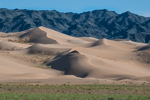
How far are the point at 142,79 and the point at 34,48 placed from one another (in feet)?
137

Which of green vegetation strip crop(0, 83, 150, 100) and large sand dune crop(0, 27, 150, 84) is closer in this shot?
green vegetation strip crop(0, 83, 150, 100)

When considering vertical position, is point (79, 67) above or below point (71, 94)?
above

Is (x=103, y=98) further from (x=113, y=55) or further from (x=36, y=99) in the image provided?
(x=113, y=55)

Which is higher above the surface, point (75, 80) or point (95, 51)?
point (95, 51)

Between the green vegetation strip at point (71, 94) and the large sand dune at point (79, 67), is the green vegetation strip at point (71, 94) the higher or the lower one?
the lower one

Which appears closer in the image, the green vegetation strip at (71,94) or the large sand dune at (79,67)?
the green vegetation strip at (71,94)

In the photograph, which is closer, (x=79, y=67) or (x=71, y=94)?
(x=71, y=94)

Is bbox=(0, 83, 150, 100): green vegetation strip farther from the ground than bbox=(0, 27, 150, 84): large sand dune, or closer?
closer

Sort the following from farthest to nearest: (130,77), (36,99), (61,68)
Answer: (61,68)
(130,77)
(36,99)

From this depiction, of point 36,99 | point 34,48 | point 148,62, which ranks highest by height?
point 34,48

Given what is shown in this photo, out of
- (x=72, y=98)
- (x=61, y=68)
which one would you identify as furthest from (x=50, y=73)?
(x=72, y=98)

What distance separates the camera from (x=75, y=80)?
34000 mm

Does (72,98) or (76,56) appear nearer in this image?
(72,98)

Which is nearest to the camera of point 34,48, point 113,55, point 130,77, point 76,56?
point 130,77
